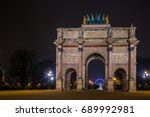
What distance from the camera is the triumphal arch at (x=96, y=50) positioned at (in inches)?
3627

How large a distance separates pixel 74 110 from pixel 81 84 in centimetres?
7967

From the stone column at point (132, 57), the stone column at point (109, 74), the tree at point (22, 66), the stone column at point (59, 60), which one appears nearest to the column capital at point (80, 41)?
the stone column at point (59, 60)

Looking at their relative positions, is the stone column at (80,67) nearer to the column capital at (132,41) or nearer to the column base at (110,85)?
the column base at (110,85)

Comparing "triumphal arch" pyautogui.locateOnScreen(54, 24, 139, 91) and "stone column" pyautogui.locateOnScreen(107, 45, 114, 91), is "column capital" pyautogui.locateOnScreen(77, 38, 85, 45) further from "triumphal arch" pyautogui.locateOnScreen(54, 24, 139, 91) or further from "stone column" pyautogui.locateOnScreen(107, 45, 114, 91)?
"stone column" pyautogui.locateOnScreen(107, 45, 114, 91)

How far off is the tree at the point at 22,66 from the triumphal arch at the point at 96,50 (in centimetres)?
2331

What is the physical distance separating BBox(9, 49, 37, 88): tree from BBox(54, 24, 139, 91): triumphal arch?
23.3 metres

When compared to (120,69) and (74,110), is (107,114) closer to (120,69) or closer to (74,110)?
(74,110)

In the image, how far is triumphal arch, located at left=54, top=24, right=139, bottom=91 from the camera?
3627 inches

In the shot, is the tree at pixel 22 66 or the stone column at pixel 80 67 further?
the tree at pixel 22 66

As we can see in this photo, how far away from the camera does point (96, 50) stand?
93375mm

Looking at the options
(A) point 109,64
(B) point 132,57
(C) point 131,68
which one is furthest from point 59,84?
(B) point 132,57

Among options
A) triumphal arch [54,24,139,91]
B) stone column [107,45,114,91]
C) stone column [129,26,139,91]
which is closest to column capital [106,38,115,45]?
triumphal arch [54,24,139,91]

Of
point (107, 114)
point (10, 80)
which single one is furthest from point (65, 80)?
point (107, 114)

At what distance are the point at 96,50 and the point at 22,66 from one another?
3099 centimetres
